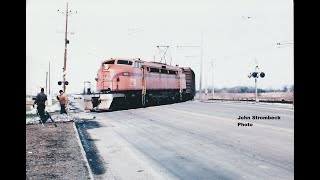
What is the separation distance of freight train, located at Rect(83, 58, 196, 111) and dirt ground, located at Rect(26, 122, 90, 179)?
982 cm

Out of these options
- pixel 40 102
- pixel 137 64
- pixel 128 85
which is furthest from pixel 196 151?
pixel 137 64

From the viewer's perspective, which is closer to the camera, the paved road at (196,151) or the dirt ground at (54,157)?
the dirt ground at (54,157)

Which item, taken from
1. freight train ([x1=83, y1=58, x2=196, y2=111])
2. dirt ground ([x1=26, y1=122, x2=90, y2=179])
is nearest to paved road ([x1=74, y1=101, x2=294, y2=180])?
dirt ground ([x1=26, y1=122, x2=90, y2=179])

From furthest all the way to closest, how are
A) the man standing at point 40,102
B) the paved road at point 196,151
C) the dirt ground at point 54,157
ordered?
Answer: the man standing at point 40,102
the paved road at point 196,151
the dirt ground at point 54,157

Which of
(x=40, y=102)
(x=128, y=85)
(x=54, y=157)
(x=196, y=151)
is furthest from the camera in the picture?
(x=128, y=85)

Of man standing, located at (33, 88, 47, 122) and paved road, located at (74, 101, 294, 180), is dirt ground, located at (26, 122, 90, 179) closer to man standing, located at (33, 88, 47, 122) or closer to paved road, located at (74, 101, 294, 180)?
paved road, located at (74, 101, 294, 180)

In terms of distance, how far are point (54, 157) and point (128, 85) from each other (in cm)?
1518

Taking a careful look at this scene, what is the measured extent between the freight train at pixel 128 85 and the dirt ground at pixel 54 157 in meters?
9.82

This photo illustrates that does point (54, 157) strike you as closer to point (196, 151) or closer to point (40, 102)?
point (196, 151)

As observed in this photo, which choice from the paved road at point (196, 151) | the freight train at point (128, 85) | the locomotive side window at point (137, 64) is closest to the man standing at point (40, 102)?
the paved road at point (196, 151)

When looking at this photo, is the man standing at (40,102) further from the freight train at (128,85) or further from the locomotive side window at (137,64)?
the locomotive side window at (137,64)

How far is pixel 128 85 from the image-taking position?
75.0 ft

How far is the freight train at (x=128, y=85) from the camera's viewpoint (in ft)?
70.9
